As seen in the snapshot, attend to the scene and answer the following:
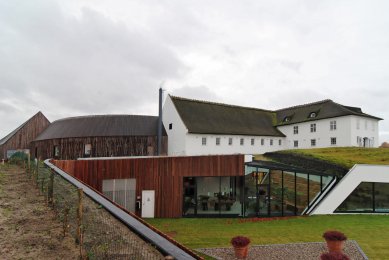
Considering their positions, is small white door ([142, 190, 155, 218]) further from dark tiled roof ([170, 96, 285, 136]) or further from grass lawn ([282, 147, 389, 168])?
grass lawn ([282, 147, 389, 168])

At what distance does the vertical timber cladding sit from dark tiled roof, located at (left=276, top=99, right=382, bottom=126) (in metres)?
19.9

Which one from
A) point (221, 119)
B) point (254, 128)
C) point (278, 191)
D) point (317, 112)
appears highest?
point (317, 112)

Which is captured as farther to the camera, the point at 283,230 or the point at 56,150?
the point at 56,150

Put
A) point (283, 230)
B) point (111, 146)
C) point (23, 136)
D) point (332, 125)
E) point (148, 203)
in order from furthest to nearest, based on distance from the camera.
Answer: point (23, 136) → point (111, 146) → point (332, 125) → point (148, 203) → point (283, 230)

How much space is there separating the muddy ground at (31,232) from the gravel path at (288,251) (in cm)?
668

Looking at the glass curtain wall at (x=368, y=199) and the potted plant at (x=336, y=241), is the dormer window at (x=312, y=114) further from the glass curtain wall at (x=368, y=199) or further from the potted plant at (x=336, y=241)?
the potted plant at (x=336, y=241)

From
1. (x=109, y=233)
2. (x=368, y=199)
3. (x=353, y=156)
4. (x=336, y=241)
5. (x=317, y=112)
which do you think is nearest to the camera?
(x=109, y=233)

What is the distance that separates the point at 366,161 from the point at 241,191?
1224 cm

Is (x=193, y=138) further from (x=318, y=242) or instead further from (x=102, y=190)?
(x=318, y=242)

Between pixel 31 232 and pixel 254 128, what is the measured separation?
3219 cm

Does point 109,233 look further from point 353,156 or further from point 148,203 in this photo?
point 353,156

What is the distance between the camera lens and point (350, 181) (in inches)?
760

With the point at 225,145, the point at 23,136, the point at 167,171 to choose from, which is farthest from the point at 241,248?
the point at 23,136

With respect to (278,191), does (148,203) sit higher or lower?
lower
